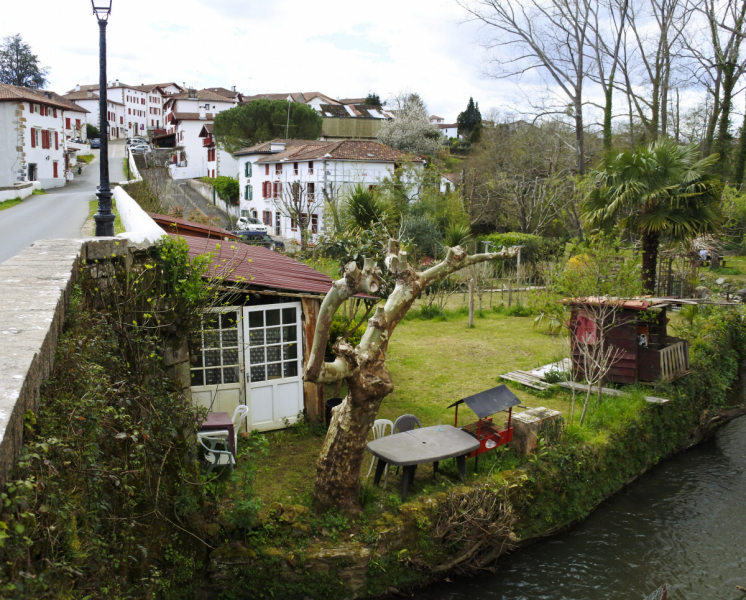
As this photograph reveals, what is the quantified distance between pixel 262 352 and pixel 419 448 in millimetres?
3135

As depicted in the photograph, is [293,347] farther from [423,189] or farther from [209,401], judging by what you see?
[423,189]

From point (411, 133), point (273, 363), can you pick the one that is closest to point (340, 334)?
point (273, 363)

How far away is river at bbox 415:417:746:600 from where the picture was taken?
827 cm

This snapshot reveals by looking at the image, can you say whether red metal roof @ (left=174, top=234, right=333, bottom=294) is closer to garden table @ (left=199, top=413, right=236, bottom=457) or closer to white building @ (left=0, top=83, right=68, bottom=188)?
garden table @ (left=199, top=413, right=236, bottom=457)

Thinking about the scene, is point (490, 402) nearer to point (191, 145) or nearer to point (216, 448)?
point (216, 448)

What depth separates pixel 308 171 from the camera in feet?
122

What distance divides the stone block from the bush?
15852mm

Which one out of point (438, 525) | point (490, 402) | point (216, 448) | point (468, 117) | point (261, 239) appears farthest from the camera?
point (468, 117)

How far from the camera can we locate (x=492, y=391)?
9.80 m

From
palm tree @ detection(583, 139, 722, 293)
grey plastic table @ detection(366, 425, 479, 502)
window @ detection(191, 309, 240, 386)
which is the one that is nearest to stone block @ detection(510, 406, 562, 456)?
grey plastic table @ detection(366, 425, 479, 502)

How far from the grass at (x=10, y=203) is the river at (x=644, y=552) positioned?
19.7 meters

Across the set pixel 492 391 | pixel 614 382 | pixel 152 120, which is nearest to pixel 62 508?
pixel 492 391

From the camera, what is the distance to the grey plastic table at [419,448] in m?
8.46

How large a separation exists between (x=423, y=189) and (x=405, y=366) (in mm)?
18984
